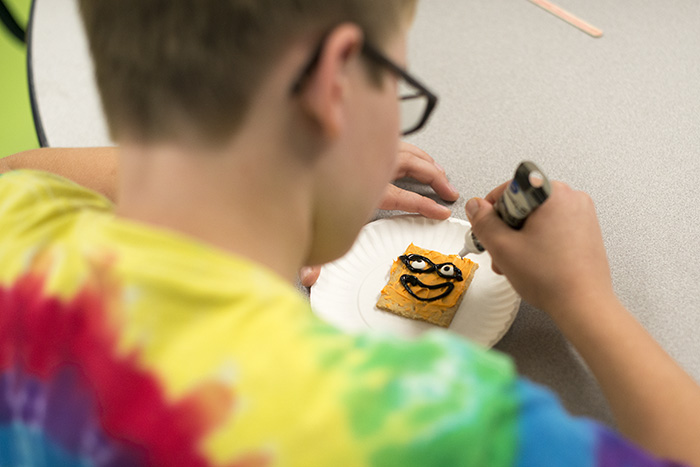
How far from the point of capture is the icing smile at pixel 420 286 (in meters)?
0.68

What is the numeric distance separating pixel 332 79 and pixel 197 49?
0.09m

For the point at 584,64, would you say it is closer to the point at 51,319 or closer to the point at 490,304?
the point at 490,304

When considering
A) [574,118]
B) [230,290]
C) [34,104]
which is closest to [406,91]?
[230,290]

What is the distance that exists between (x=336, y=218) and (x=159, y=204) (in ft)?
0.49

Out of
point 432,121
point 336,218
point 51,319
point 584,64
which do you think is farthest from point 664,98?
point 51,319

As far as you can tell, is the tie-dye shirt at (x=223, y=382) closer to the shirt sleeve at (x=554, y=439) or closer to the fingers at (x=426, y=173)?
the shirt sleeve at (x=554, y=439)

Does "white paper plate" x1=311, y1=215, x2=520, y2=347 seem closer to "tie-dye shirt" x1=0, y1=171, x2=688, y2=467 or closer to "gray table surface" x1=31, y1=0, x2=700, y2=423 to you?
"gray table surface" x1=31, y1=0, x2=700, y2=423

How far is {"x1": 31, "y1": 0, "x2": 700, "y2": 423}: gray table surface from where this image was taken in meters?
0.65

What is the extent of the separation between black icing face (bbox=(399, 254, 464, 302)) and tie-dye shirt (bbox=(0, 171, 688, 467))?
0.32 m

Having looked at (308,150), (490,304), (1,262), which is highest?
(308,150)

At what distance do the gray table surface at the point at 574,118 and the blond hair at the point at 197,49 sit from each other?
0.42m

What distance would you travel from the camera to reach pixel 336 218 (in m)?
0.47

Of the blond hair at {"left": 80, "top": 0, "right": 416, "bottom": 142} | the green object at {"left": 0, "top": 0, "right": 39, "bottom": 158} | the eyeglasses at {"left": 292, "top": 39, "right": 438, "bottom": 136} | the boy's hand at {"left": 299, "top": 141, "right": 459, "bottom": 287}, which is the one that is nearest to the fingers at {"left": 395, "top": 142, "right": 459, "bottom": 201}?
the boy's hand at {"left": 299, "top": 141, "right": 459, "bottom": 287}

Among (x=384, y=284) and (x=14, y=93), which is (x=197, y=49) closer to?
(x=384, y=284)
